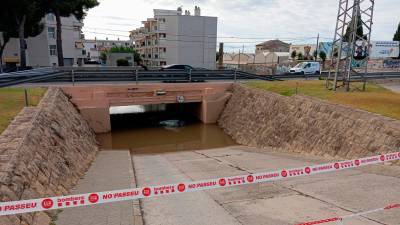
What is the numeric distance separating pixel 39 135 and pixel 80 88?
12.0 metres

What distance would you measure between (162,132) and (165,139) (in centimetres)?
189

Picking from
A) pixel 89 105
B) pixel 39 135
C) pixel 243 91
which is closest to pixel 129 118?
pixel 89 105

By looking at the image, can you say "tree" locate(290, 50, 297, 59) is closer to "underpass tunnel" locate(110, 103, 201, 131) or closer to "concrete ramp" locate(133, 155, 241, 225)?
"underpass tunnel" locate(110, 103, 201, 131)

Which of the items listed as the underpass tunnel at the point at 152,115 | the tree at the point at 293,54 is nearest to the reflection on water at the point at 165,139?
the underpass tunnel at the point at 152,115

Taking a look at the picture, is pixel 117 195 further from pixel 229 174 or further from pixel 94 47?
pixel 94 47

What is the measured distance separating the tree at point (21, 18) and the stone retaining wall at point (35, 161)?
2300 centimetres

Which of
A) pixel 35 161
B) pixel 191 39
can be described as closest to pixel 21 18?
pixel 35 161

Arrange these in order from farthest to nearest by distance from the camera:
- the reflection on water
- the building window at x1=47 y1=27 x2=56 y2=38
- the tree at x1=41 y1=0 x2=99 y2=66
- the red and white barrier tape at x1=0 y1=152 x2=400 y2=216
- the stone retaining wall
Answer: the building window at x1=47 y1=27 x2=56 y2=38, the tree at x1=41 y1=0 x2=99 y2=66, the reflection on water, the stone retaining wall, the red and white barrier tape at x1=0 y1=152 x2=400 y2=216

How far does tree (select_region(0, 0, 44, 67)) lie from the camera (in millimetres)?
31078

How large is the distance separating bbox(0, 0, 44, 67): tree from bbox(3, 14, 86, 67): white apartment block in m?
7.72

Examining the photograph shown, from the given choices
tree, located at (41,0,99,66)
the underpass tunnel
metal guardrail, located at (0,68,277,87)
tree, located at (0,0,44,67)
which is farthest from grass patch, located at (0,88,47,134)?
tree, located at (41,0,99,66)

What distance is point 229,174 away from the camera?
36.7ft

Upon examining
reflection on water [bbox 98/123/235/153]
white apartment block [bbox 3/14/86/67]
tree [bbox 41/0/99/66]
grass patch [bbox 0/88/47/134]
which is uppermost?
tree [bbox 41/0/99/66]

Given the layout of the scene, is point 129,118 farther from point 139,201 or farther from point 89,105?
point 139,201
